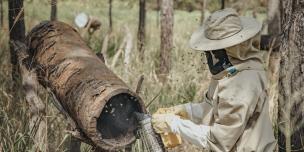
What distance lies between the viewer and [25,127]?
5000mm

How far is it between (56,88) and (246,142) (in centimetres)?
186

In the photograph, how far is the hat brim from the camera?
350cm

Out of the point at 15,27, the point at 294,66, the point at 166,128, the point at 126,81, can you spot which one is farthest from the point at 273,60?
the point at 166,128

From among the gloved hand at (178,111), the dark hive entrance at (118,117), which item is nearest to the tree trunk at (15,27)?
the dark hive entrance at (118,117)

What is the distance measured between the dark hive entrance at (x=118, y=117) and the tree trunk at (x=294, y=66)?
3.98 ft

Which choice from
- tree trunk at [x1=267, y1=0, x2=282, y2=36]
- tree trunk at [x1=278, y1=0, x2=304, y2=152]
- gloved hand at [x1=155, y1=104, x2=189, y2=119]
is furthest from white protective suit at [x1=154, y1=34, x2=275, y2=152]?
tree trunk at [x1=267, y1=0, x2=282, y2=36]

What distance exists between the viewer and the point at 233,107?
3434mm

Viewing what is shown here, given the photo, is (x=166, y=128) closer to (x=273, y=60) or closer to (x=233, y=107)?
(x=233, y=107)

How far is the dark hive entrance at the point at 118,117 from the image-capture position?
4.39 m

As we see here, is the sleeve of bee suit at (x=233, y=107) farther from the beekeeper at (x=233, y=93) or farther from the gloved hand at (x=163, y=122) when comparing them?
the gloved hand at (x=163, y=122)

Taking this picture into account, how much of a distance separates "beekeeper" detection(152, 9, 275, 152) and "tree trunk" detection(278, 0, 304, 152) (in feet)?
0.61

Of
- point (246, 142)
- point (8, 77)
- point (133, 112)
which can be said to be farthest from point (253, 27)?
point (8, 77)

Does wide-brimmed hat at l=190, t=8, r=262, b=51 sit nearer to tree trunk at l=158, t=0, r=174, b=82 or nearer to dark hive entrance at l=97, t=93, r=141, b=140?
dark hive entrance at l=97, t=93, r=141, b=140

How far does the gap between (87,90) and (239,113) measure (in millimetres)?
1357
